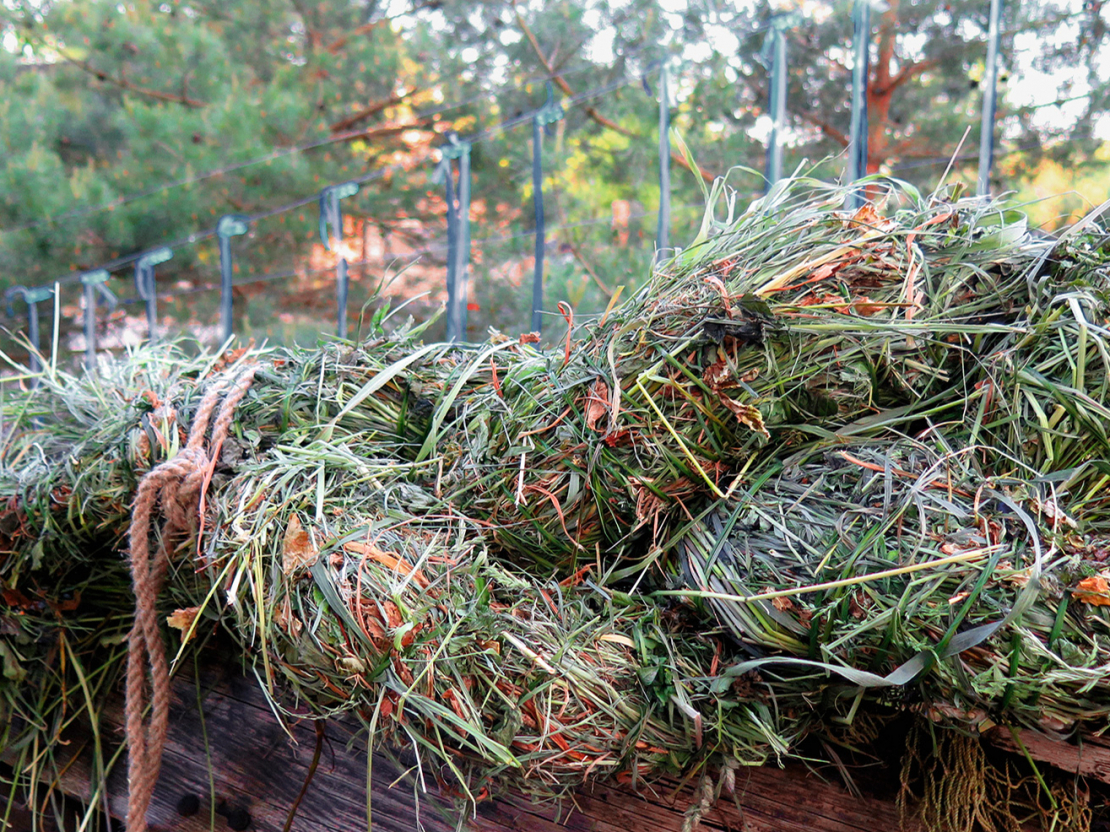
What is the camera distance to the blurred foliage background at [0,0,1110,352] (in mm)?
5699

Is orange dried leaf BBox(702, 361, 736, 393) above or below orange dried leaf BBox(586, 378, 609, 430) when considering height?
above

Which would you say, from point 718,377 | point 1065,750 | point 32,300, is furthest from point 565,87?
point 1065,750

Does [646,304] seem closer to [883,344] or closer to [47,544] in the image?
[883,344]

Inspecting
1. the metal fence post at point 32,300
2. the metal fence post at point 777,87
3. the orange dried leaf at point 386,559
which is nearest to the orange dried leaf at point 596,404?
the orange dried leaf at point 386,559

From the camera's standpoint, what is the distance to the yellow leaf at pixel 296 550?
0.79 m

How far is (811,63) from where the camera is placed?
19.9 ft

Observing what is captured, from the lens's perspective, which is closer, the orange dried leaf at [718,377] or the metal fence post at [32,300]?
the orange dried leaf at [718,377]

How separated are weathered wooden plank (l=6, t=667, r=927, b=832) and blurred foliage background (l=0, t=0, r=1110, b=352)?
13.9 ft

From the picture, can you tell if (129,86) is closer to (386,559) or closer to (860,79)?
(860,79)

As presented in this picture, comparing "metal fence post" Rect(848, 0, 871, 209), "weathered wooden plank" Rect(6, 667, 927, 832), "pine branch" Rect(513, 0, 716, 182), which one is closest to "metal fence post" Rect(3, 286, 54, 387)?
"weathered wooden plank" Rect(6, 667, 927, 832)

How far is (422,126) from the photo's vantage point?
24.8 feet

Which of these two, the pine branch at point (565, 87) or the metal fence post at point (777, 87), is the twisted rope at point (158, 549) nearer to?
the metal fence post at point (777, 87)

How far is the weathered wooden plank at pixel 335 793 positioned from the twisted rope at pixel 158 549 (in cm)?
10

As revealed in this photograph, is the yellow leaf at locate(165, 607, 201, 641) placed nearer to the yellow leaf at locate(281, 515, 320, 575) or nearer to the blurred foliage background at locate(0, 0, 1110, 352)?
the yellow leaf at locate(281, 515, 320, 575)
